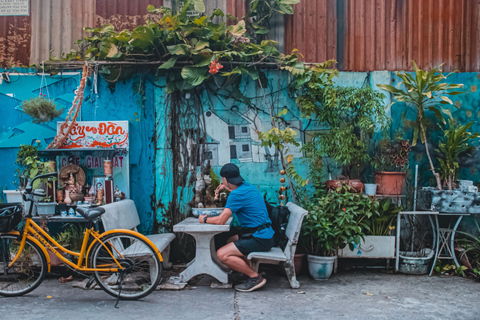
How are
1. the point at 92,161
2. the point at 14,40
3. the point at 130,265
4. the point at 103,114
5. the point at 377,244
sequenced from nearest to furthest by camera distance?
the point at 130,265
the point at 377,244
the point at 92,161
the point at 103,114
the point at 14,40

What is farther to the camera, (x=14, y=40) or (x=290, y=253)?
(x=14, y=40)

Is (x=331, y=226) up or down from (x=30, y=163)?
down

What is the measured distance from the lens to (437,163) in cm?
659

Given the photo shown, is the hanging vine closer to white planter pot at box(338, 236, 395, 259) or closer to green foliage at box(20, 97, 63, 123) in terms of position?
green foliage at box(20, 97, 63, 123)

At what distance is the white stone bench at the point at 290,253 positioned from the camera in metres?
5.18

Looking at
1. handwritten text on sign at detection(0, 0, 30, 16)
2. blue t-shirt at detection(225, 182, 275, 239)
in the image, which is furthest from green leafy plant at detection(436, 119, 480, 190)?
handwritten text on sign at detection(0, 0, 30, 16)

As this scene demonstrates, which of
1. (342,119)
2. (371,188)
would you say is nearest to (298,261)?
(371,188)

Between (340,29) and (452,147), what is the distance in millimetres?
2561

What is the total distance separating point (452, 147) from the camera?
241 inches

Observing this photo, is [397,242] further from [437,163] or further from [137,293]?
[137,293]

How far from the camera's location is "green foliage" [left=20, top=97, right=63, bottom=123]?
5.89 m

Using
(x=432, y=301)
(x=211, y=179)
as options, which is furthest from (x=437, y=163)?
(x=211, y=179)

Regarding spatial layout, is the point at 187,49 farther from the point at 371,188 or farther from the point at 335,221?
the point at 371,188

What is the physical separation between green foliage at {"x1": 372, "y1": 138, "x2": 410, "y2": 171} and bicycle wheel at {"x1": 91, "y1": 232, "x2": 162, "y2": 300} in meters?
3.58
